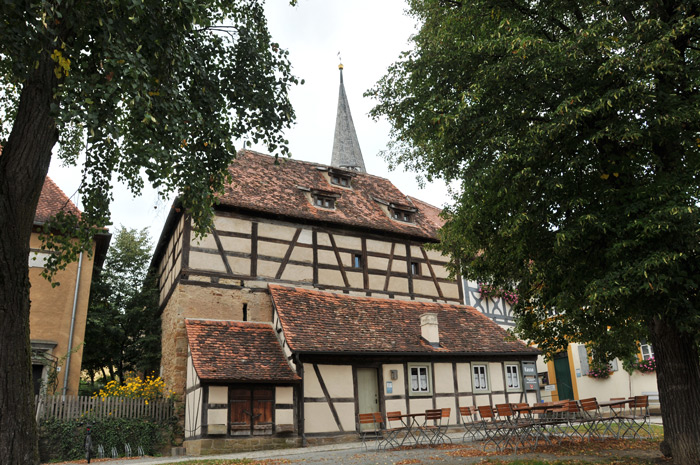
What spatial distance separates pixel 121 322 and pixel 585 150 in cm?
1797

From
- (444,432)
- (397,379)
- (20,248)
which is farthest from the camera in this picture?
(397,379)

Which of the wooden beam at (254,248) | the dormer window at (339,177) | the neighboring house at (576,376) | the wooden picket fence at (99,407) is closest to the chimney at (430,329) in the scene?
the neighboring house at (576,376)

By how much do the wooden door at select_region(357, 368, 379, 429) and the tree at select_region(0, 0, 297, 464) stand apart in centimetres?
862

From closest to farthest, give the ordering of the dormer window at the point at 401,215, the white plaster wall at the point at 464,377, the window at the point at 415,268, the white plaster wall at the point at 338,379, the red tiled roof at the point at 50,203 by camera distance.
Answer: the white plaster wall at the point at 338,379 < the red tiled roof at the point at 50,203 < the white plaster wall at the point at 464,377 < the window at the point at 415,268 < the dormer window at the point at 401,215

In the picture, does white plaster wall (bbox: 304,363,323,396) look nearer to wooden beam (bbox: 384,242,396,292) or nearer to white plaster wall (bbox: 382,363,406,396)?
white plaster wall (bbox: 382,363,406,396)

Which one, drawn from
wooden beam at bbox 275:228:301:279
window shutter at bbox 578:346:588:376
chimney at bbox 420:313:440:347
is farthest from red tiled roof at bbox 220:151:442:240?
window shutter at bbox 578:346:588:376

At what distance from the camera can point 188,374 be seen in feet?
49.8

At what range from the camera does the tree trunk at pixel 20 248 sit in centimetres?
554

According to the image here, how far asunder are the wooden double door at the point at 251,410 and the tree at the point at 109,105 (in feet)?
21.1

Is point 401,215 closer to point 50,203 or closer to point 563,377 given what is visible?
point 563,377

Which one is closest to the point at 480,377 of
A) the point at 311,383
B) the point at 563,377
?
the point at 311,383

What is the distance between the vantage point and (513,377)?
18594 millimetres

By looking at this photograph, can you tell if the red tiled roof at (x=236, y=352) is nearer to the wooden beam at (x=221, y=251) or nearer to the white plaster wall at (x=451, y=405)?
the wooden beam at (x=221, y=251)

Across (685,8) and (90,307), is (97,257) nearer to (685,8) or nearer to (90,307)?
(90,307)
